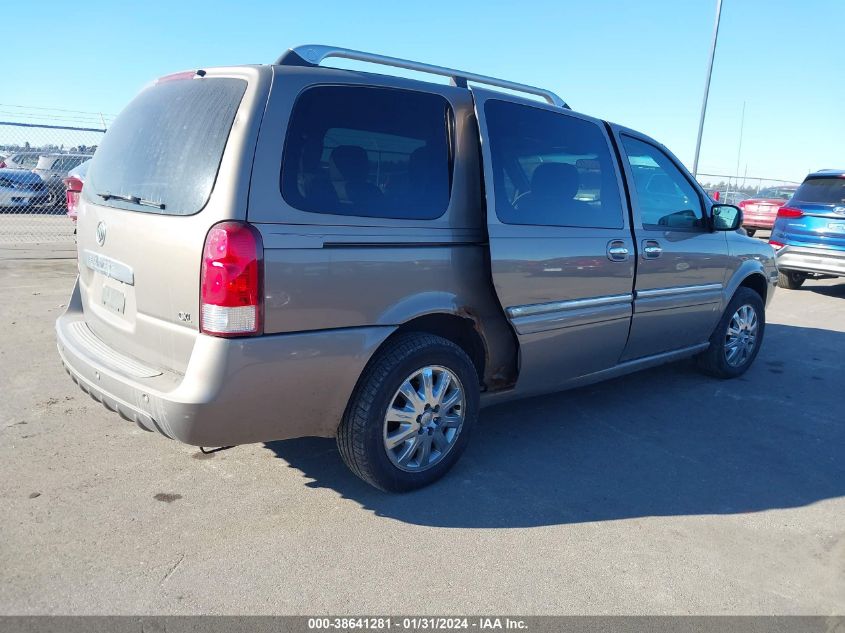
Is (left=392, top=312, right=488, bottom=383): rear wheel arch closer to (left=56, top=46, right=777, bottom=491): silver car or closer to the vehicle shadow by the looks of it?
(left=56, top=46, right=777, bottom=491): silver car

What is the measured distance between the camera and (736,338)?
5664 mm

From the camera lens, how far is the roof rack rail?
314cm

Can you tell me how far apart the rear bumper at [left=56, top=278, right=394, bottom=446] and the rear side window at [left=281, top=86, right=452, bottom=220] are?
0.58 meters

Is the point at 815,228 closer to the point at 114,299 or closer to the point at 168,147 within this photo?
the point at 168,147

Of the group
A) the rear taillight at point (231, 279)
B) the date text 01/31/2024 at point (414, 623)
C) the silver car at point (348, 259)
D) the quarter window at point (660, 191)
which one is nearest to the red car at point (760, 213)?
the quarter window at point (660, 191)

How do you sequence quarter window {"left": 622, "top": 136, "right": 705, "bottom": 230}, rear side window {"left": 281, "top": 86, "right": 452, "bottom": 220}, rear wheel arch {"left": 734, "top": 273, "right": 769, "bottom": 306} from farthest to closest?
rear wheel arch {"left": 734, "top": 273, "right": 769, "bottom": 306} → quarter window {"left": 622, "top": 136, "right": 705, "bottom": 230} → rear side window {"left": 281, "top": 86, "right": 452, "bottom": 220}

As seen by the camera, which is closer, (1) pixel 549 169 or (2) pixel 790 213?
(1) pixel 549 169

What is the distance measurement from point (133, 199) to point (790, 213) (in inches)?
387

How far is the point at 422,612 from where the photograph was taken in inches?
100

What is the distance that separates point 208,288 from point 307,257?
41 centimetres

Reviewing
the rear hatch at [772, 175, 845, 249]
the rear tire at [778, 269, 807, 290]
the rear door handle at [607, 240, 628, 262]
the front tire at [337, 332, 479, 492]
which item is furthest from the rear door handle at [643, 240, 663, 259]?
the rear tire at [778, 269, 807, 290]

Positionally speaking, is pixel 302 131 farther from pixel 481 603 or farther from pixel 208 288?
pixel 481 603

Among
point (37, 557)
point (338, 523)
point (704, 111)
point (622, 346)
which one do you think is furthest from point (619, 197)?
point (704, 111)

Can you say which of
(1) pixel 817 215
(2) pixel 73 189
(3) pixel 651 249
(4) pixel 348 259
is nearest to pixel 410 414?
(4) pixel 348 259
